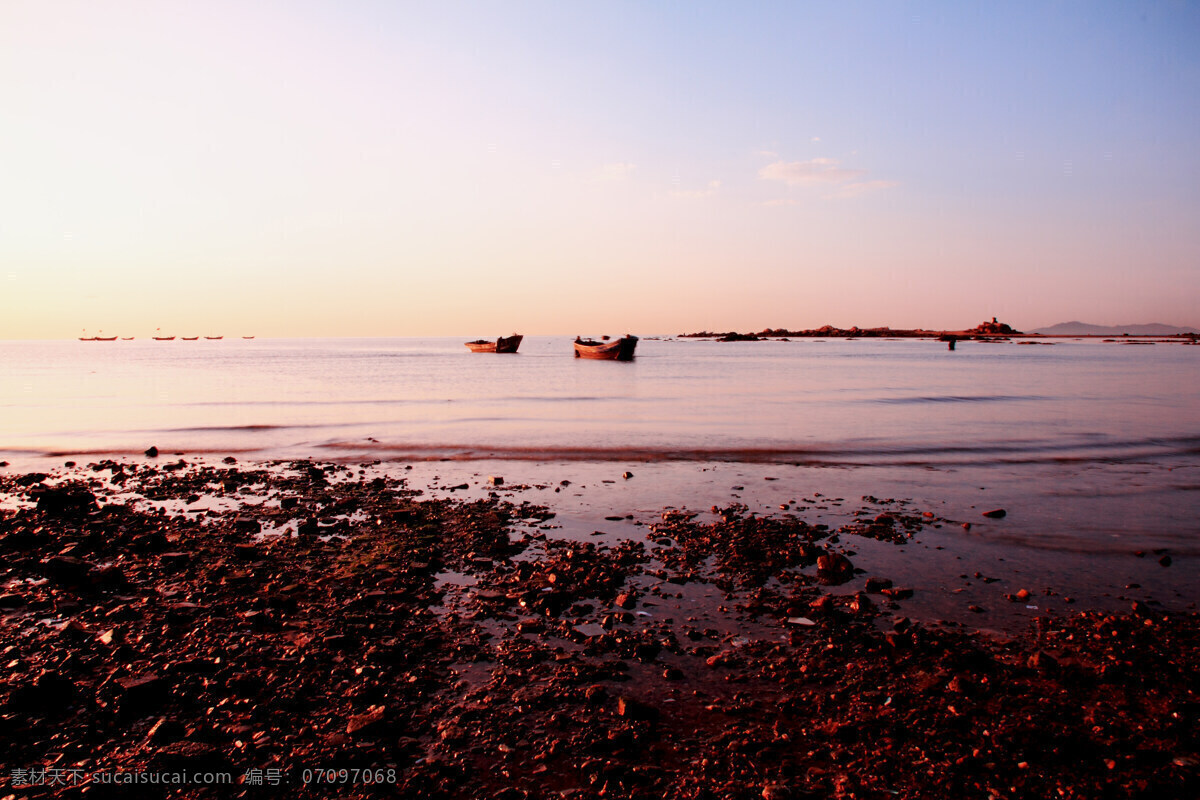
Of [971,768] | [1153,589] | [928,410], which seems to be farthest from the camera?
[928,410]

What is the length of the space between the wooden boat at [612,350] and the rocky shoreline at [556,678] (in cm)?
7205

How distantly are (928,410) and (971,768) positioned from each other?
27189 mm

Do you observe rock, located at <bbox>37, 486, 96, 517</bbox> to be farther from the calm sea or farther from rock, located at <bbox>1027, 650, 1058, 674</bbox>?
rock, located at <bbox>1027, 650, 1058, 674</bbox>

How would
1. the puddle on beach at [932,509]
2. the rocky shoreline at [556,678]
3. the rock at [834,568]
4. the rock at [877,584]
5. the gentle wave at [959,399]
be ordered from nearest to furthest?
the rocky shoreline at [556,678] → the rock at [877,584] → the puddle on beach at [932,509] → the rock at [834,568] → the gentle wave at [959,399]

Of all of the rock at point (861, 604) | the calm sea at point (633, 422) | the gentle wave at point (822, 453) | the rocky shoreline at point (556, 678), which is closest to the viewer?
the rocky shoreline at point (556, 678)

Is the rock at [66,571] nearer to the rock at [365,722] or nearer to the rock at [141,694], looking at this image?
the rock at [141,694]

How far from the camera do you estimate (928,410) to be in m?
28.3

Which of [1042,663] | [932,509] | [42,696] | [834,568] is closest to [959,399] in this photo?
[932,509]

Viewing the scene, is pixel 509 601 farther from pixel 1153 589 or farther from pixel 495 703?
pixel 1153 589

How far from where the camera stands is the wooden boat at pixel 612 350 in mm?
81750

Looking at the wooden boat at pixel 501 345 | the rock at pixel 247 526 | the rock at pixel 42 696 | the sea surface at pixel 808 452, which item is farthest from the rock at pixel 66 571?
the wooden boat at pixel 501 345

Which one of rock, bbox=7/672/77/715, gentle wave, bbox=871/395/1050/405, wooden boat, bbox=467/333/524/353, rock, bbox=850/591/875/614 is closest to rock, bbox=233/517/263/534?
rock, bbox=7/672/77/715

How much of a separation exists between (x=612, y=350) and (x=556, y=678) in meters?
78.6

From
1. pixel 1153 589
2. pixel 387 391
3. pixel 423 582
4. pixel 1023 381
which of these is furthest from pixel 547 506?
pixel 1023 381
